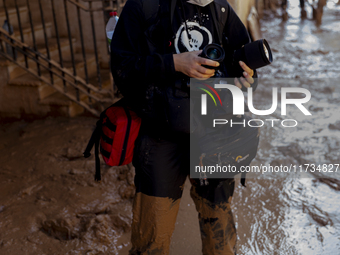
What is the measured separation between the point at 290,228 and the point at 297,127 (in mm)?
1690

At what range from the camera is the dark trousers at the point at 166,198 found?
1.59 m

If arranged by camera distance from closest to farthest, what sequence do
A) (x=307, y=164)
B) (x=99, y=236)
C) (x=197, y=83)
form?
1. (x=197, y=83)
2. (x=99, y=236)
3. (x=307, y=164)

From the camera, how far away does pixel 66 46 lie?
461 cm

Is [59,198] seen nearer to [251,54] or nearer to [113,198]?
[113,198]

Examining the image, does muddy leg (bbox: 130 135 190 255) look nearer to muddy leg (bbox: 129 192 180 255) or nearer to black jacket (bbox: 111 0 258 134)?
muddy leg (bbox: 129 192 180 255)

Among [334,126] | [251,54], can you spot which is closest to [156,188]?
[251,54]

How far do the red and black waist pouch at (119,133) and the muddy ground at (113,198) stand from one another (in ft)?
3.15

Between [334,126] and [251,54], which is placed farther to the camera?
[334,126]

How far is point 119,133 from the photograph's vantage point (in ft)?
5.14

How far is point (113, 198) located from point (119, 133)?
4.24 ft

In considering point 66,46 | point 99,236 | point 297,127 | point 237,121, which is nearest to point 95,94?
point 66,46

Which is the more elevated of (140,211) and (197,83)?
(197,83)

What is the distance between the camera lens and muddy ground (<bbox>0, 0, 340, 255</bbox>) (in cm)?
233

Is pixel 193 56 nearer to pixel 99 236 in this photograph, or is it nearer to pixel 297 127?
pixel 99 236
